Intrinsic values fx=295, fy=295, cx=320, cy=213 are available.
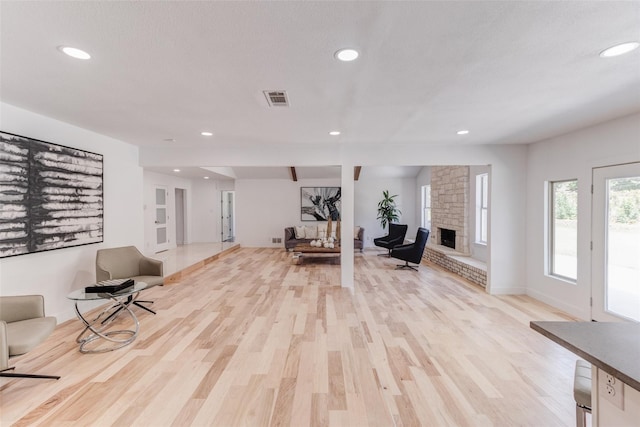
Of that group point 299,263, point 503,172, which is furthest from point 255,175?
point 503,172

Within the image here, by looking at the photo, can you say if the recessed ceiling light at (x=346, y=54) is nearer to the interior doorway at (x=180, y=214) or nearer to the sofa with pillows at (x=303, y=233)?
the sofa with pillows at (x=303, y=233)

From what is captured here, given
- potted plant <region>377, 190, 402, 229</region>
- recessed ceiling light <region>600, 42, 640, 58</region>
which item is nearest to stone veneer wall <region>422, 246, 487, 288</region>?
potted plant <region>377, 190, 402, 229</region>

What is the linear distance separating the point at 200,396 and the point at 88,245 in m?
2.86

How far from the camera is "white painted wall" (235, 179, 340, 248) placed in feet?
30.9

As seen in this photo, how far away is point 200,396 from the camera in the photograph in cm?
214

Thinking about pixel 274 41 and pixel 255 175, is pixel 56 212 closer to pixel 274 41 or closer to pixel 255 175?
pixel 274 41

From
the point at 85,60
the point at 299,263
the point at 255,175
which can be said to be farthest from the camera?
the point at 255,175

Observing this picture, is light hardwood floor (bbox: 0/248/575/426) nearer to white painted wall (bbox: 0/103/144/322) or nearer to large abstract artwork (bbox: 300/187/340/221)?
white painted wall (bbox: 0/103/144/322)

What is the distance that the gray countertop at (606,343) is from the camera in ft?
3.16

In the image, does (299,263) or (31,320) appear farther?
(299,263)

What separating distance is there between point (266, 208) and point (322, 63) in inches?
304

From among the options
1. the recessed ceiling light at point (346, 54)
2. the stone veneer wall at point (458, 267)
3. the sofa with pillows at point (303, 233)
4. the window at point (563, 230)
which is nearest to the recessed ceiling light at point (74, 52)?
the recessed ceiling light at point (346, 54)

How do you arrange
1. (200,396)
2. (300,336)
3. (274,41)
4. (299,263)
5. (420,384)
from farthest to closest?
(299,263) → (300,336) → (420,384) → (200,396) → (274,41)

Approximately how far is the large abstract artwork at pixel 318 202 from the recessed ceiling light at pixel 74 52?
7.55 metres
